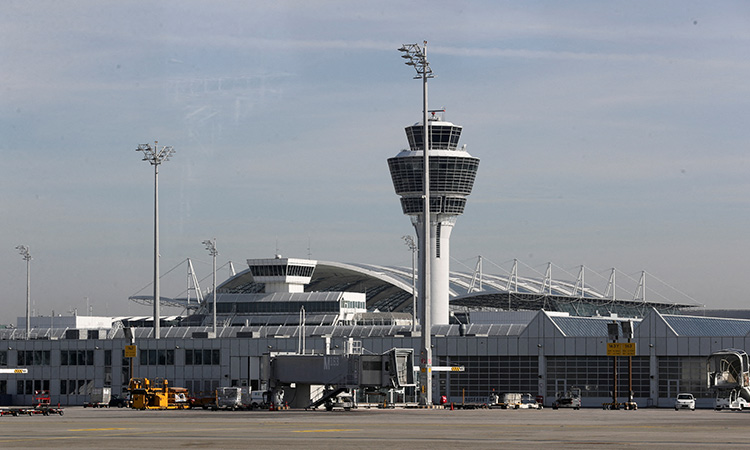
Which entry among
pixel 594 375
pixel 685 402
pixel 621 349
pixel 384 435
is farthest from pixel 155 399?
pixel 384 435

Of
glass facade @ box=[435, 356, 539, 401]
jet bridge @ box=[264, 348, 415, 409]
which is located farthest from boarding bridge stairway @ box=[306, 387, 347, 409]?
glass facade @ box=[435, 356, 539, 401]

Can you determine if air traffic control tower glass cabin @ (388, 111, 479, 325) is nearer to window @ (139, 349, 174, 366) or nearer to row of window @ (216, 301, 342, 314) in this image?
row of window @ (216, 301, 342, 314)

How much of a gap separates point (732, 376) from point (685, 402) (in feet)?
24.5

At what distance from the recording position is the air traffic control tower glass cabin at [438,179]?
6452 inches

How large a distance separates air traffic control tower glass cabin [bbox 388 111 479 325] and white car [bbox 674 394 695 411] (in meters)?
79.2

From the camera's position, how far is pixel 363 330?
450ft

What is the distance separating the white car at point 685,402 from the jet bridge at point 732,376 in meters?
5.17

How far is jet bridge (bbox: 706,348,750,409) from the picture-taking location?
252 feet

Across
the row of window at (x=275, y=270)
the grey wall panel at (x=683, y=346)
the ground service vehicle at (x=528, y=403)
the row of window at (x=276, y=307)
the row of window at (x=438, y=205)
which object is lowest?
the ground service vehicle at (x=528, y=403)

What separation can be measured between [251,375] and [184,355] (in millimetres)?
8890

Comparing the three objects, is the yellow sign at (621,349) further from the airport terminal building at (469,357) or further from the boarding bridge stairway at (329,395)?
the boarding bridge stairway at (329,395)

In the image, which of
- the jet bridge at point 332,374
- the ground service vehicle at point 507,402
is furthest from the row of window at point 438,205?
the jet bridge at point 332,374

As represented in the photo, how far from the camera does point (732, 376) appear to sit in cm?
7794

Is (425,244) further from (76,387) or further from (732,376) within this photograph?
(76,387)
